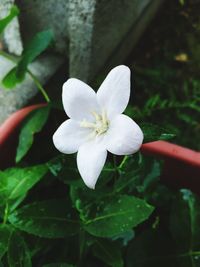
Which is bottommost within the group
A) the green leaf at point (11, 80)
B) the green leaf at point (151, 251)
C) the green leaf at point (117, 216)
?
the green leaf at point (151, 251)

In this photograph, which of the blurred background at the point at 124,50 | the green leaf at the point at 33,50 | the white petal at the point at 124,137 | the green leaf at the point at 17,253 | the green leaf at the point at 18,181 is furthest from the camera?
the blurred background at the point at 124,50

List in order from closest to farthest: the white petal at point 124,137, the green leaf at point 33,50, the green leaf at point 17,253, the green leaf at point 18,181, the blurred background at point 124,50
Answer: the white petal at point 124,137 < the green leaf at point 17,253 < the green leaf at point 18,181 < the green leaf at point 33,50 < the blurred background at point 124,50

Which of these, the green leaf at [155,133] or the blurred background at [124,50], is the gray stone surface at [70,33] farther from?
the green leaf at [155,133]

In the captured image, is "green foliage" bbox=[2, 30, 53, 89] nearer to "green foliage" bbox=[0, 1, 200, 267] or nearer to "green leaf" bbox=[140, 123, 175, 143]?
"green foliage" bbox=[0, 1, 200, 267]

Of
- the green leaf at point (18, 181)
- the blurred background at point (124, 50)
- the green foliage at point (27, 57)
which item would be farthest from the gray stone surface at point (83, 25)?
the green leaf at point (18, 181)

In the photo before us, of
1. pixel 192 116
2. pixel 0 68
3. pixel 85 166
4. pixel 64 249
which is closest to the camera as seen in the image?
pixel 85 166

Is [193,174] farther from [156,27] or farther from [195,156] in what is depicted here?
[156,27]

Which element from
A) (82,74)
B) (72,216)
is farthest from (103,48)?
(72,216)

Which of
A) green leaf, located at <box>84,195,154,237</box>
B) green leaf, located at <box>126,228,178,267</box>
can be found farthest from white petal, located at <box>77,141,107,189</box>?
green leaf, located at <box>126,228,178,267</box>
